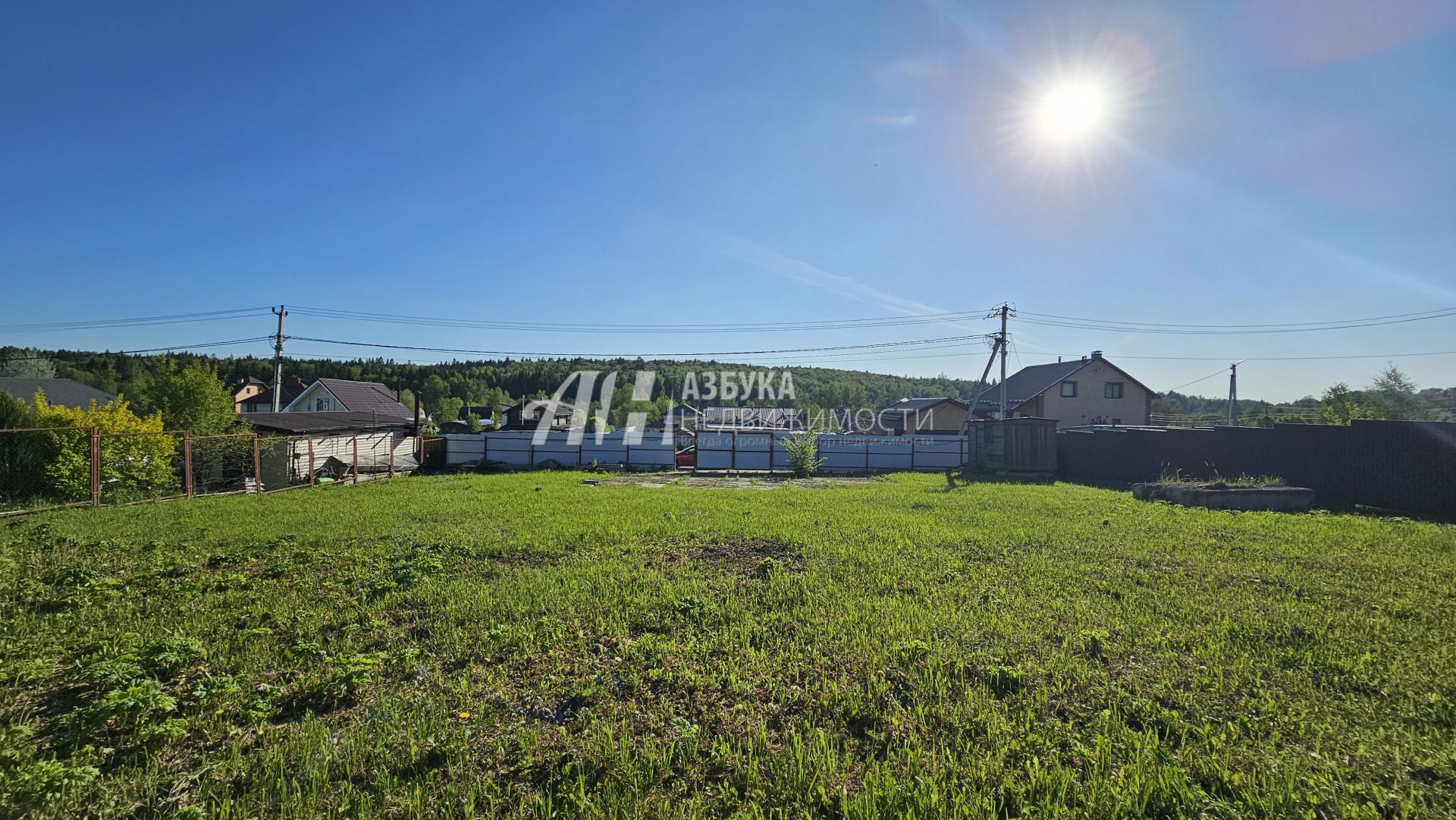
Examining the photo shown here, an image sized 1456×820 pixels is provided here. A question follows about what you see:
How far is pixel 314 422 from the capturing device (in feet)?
73.9

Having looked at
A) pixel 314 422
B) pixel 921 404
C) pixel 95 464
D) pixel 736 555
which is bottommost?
pixel 736 555

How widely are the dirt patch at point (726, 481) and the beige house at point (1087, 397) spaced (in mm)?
18671

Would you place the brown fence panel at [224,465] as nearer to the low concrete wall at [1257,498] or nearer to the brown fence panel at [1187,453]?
the low concrete wall at [1257,498]

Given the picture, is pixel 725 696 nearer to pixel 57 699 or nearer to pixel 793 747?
pixel 793 747

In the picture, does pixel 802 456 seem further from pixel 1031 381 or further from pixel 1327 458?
pixel 1031 381

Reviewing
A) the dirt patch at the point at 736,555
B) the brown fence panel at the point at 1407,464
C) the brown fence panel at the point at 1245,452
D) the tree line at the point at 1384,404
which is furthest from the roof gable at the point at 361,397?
the tree line at the point at 1384,404

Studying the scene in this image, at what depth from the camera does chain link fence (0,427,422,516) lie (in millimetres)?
11508

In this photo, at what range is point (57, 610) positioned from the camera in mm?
4703

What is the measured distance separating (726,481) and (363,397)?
87.0 feet

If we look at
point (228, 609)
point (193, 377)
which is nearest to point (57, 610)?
point (228, 609)

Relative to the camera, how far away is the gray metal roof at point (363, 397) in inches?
1270

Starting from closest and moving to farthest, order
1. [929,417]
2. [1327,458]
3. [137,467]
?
[1327,458]
[137,467]
[929,417]

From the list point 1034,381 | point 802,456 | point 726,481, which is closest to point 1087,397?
point 1034,381

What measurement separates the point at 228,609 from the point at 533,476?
13963mm
